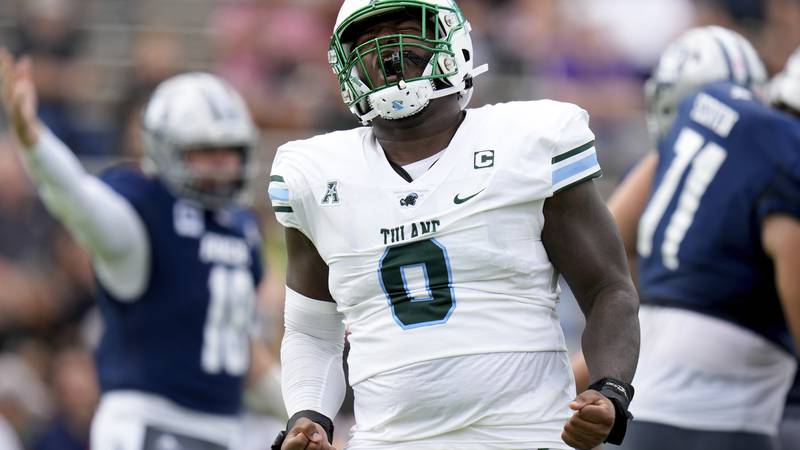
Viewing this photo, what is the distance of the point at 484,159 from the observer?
3.29 m

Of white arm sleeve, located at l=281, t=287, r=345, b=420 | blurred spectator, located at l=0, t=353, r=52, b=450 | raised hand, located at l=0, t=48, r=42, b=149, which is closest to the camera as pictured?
white arm sleeve, located at l=281, t=287, r=345, b=420

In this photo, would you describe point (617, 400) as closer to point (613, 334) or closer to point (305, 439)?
point (613, 334)

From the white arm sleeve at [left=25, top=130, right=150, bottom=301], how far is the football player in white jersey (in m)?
2.61

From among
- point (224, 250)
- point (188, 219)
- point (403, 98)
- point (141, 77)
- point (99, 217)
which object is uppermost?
point (403, 98)

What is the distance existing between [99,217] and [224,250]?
2.20 feet

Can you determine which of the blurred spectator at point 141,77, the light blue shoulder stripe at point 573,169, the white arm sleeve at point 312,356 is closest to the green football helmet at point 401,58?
the light blue shoulder stripe at point 573,169

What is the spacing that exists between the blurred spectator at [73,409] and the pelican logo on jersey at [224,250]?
9.83 ft

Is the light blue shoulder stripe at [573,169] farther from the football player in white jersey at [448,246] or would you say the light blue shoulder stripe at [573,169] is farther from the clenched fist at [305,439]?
the clenched fist at [305,439]

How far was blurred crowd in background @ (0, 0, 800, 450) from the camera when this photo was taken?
9.69m

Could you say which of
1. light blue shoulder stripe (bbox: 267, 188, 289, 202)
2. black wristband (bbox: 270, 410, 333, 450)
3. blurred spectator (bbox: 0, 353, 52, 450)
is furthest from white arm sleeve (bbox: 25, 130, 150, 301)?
blurred spectator (bbox: 0, 353, 52, 450)

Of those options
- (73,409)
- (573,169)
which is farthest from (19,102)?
(73,409)

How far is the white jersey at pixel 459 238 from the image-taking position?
10.7 feet

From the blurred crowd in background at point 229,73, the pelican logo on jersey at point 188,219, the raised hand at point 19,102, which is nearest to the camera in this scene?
the raised hand at point 19,102

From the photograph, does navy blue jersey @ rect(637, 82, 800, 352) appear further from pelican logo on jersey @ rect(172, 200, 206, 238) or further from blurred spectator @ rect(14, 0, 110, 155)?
blurred spectator @ rect(14, 0, 110, 155)
